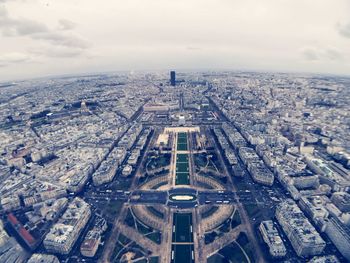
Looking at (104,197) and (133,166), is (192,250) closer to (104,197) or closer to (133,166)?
(104,197)

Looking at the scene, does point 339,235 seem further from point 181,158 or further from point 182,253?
point 181,158

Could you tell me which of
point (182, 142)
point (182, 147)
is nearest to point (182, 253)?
point (182, 147)

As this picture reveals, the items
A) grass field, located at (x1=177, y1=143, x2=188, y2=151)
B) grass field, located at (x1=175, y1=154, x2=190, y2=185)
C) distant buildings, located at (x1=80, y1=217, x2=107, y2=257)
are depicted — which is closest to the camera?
distant buildings, located at (x1=80, y1=217, x2=107, y2=257)

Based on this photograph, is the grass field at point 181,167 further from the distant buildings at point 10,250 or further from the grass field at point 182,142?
the distant buildings at point 10,250

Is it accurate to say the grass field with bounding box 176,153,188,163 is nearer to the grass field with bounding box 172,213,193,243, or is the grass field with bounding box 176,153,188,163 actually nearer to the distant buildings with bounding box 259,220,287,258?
the grass field with bounding box 172,213,193,243

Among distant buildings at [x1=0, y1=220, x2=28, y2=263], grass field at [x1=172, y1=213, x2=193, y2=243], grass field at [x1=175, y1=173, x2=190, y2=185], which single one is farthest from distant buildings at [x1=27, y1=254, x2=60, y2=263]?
grass field at [x1=175, y1=173, x2=190, y2=185]
